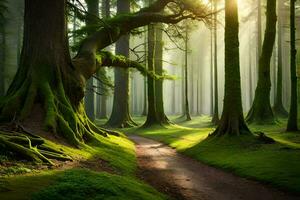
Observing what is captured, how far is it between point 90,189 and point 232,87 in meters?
12.8

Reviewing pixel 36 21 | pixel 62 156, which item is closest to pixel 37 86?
pixel 36 21

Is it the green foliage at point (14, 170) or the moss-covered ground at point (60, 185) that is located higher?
the green foliage at point (14, 170)

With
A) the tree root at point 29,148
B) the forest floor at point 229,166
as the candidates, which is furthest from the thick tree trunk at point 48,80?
the forest floor at point 229,166

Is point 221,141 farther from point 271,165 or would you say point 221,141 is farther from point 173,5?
point 173,5

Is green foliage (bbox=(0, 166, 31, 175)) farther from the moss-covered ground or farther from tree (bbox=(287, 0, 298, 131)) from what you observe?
tree (bbox=(287, 0, 298, 131))

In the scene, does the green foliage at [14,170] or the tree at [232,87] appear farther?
the tree at [232,87]

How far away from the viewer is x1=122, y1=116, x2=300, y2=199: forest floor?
10614 mm

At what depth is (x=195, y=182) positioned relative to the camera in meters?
11.7

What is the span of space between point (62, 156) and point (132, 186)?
2.62m

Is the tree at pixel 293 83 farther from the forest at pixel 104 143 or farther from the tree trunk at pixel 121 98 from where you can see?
the tree trunk at pixel 121 98

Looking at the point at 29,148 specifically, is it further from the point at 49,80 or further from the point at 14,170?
the point at 49,80

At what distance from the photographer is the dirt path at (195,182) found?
393 inches

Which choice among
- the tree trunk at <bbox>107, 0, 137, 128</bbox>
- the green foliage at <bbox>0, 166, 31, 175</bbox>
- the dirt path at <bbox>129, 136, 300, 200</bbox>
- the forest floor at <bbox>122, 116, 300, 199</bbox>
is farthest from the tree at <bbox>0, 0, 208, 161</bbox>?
the tree trunk at <bbox>107, 0, 137, 128</bbox>

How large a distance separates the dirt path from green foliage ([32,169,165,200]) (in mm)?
1506
